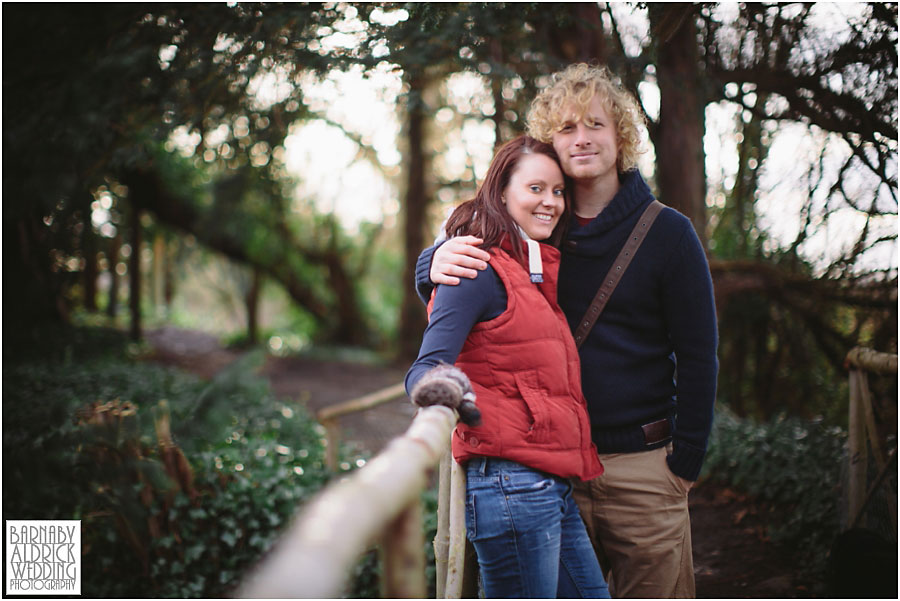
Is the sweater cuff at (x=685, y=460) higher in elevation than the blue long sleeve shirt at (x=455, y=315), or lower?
lower

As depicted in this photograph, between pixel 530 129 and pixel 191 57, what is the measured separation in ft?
9.91

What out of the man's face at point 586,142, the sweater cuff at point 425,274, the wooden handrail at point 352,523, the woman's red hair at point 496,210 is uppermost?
the man's face at point 586,142

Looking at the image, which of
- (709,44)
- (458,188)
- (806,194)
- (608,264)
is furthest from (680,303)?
(458,188)

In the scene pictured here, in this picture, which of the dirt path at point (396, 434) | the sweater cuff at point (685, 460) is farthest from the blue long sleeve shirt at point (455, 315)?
the dirt path at point (396, 434)

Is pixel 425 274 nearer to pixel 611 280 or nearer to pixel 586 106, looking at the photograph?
pixel 611 280

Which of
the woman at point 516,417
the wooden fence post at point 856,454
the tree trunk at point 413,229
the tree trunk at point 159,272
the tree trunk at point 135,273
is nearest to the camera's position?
the woman at point 516,417

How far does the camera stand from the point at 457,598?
1.88 m

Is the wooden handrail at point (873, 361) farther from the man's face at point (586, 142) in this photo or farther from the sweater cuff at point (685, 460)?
the man's face at point (586, 142)

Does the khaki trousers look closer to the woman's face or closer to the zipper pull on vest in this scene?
the zipper pull on vest

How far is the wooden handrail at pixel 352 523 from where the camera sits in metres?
0.80

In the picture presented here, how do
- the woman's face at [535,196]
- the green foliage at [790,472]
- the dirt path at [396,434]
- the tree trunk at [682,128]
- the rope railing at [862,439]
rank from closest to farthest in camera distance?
→ the woman's face at [535,196] → the rope railing at [862,439] → the dirt path at [396,434] → the green foliage at [790,472] → the tree trunk at [682,128]

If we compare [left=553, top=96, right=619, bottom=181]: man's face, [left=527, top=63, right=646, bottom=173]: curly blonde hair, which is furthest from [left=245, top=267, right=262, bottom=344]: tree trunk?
[left=553, top=96, right=619, bottom=181]: man's face

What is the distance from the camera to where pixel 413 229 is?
13.7 meters

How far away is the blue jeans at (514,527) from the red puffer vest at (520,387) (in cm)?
5
